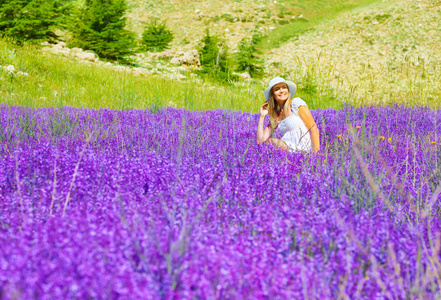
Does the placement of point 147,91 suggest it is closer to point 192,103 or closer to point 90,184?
point 192,103

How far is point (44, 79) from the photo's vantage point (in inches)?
323

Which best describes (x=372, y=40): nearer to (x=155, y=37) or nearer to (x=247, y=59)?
(x=247, y=59)

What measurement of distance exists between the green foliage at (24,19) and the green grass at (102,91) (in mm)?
3719

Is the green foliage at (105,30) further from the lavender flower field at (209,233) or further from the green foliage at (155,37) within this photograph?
the lavender flower field at (209,233)

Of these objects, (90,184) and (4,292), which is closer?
(4,292)

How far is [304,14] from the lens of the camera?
31.7 meters

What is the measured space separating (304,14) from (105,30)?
2173 cm

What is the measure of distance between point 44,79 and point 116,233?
7892 mm

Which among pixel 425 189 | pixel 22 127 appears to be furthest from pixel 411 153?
pixel 22 127

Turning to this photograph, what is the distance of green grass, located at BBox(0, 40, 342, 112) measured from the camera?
668 centimetres

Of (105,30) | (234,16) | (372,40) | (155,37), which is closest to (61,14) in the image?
(105,30)

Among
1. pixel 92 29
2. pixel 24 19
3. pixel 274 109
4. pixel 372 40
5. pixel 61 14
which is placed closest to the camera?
pixel 274 109

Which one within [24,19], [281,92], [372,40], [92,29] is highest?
[372,40]

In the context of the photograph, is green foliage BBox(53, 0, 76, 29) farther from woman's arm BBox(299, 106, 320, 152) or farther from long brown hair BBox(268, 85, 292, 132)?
woman's arm BBox(299, 106, 320, 152)
